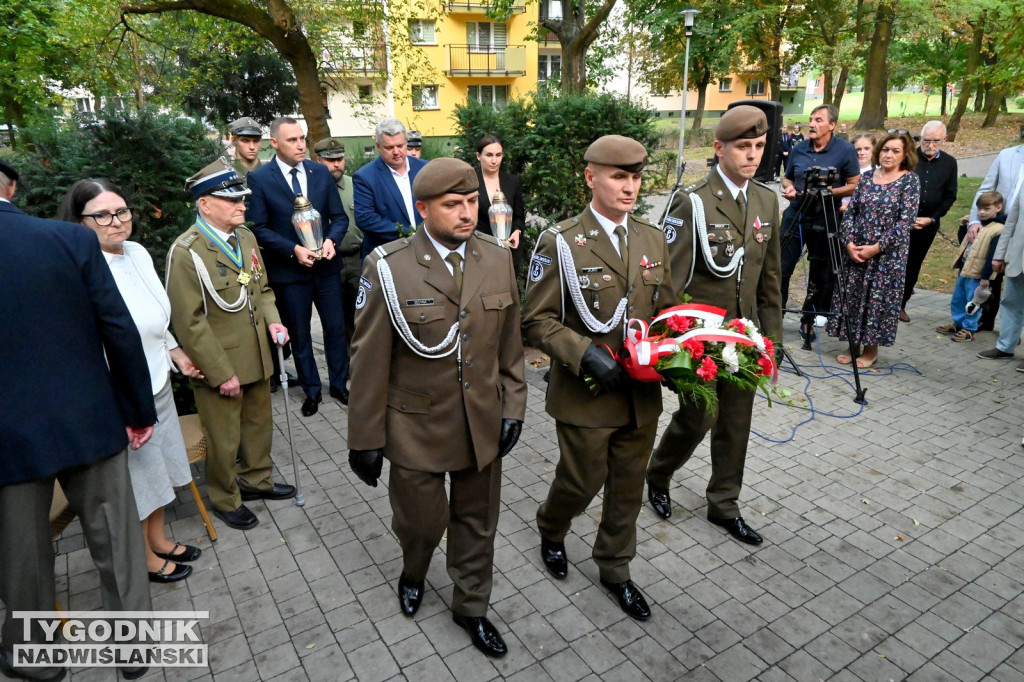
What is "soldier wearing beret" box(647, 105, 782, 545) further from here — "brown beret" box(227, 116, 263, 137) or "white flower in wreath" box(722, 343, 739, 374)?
"brown beret" box(227, 116, 263, 137)

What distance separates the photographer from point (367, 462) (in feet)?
10.1

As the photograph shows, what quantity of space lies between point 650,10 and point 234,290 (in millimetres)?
31741

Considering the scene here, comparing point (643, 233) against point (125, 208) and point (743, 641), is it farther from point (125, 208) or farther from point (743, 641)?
point (125, 208)

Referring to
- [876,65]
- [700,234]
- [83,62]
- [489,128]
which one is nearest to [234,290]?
[700,234]

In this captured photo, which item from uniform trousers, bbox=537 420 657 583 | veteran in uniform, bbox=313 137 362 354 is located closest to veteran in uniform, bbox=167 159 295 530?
uniform trousers, bbox=537 420 657 583

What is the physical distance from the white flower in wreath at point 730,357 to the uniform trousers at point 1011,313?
528 centimetres

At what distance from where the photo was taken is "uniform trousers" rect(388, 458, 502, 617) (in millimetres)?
3207

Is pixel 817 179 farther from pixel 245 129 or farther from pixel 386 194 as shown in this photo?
pixel 245 129

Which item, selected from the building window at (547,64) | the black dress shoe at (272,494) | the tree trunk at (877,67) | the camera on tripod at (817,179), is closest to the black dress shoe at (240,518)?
the black dress shoe at (272,494)

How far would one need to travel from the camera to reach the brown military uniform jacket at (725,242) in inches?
155

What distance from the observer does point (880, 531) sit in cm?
430

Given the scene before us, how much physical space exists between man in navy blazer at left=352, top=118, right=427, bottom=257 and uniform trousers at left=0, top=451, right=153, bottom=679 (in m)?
3.32

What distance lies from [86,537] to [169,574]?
91 centimetres

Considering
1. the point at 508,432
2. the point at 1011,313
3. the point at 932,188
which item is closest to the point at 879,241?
the point at 1011,313
